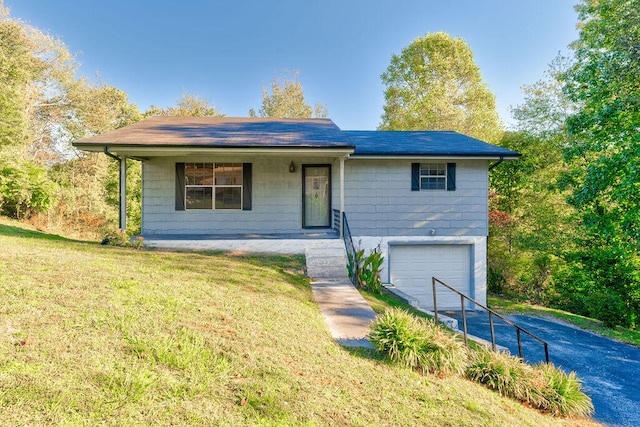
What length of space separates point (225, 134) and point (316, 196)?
341 centimetres

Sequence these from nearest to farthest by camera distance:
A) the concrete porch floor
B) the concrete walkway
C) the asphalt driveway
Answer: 1. the concrete walkway
2. the asphalt driveway
3. the concrete porch floor

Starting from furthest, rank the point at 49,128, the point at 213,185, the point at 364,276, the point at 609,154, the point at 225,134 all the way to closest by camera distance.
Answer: the point at 49,128
the point at 213,185
the point at 609,154
the point at 225,134
the point at 364,276

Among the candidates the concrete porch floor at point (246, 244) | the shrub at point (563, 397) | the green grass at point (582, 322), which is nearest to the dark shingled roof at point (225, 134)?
the concrete porch floor at point (246, 244)

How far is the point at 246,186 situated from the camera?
34.0ft

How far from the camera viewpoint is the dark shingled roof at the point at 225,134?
8.52 m

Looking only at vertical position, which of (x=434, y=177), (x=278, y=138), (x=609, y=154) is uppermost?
(x=278, y=138)

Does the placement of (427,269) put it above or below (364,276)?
below

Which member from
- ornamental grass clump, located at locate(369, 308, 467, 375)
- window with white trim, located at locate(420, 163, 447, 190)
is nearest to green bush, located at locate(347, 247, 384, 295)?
ornamental grass clump, located at locate(369, 308, 467, 375)

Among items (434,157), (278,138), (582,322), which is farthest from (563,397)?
(582,322)

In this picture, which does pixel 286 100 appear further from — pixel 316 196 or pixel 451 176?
pixel 451 176

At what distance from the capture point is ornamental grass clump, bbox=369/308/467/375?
371 cm

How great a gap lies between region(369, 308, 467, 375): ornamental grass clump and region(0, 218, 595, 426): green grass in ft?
0.52

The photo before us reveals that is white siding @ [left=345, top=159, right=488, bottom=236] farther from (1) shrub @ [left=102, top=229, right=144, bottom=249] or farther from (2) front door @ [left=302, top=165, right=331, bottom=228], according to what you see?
(1) shrub @ [left=102, top=229, right=144, bottom=249]

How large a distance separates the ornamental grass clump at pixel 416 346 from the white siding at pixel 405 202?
20.8ft
